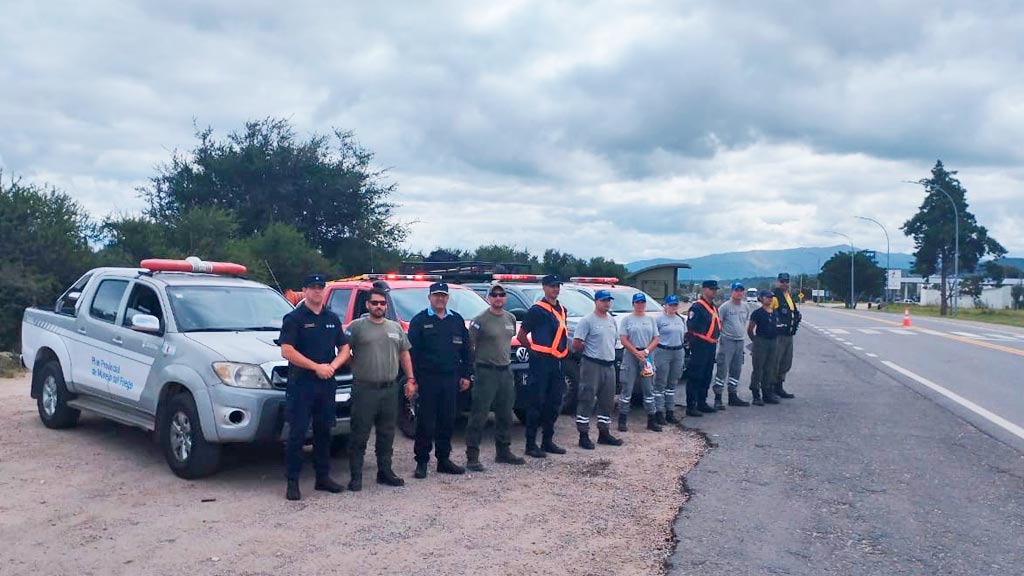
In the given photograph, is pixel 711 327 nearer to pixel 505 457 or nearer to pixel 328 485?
pixel 505 457

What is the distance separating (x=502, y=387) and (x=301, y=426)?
6.75ft

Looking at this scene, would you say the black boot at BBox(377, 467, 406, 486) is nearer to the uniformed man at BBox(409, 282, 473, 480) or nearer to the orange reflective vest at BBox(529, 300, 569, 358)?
the uniformed man at BBox(409, 282, 473, 480)

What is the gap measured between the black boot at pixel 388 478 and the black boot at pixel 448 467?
0.52 metres

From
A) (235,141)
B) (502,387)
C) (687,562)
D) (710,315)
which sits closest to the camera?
(687,562)

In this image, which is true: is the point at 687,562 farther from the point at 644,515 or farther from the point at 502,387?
the point at 502,387

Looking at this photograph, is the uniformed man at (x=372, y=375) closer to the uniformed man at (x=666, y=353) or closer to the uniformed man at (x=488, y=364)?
the uniformed man at (x=488, y=364)

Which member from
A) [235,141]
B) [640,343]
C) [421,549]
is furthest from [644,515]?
[235,141]

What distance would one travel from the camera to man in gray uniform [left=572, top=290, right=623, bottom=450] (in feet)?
30.2

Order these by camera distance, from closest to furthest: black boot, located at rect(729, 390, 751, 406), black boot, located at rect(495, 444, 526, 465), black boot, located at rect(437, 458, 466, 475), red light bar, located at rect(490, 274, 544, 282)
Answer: black boot, located at rect(437, 458, 466, 475) < black boot, located at rect(495, 444, 526, 465) < black boot, located at rect(729, 390, 751, 406) < red light bar, located at rect(490, 274, 544, 282)

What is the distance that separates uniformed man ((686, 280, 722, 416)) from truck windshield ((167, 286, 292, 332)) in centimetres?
519

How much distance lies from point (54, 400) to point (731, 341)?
330 inches

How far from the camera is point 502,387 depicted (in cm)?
827

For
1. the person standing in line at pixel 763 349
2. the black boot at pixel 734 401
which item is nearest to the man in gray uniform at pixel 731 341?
the black boot at pixel 734 401

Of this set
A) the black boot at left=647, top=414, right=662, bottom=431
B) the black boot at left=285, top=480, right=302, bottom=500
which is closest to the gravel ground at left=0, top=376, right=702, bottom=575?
the black boot at left=285, top=480, right=302, bottom=500
